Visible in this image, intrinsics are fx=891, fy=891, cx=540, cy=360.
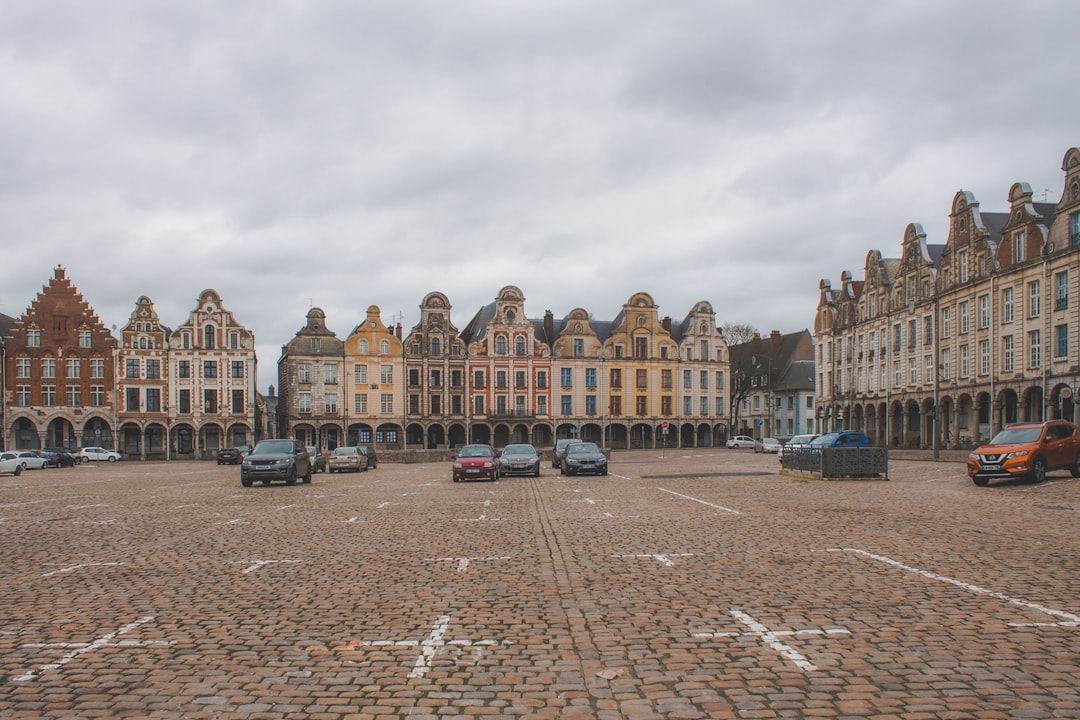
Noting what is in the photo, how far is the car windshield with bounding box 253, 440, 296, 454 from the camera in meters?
30.1

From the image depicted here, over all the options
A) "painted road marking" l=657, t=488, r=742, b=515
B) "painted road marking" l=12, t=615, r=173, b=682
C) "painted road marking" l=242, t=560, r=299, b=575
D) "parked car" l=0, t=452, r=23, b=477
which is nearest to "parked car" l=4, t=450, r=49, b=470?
"parked car" l=0, t=452, r=23, b=477

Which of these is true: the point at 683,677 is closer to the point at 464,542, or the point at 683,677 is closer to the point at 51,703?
the point at 51,703

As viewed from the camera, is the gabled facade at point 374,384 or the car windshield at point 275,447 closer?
the car windshield at point 275,447

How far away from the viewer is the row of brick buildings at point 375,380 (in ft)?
242

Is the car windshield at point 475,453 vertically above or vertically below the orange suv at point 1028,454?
below

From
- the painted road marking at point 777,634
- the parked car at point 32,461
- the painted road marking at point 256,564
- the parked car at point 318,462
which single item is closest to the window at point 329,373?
the parked car at point 32,461

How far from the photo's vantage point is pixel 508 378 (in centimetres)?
8212

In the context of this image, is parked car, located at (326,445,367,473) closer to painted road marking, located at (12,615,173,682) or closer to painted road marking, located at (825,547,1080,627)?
painted road marking, located at (825,547,1080,627)

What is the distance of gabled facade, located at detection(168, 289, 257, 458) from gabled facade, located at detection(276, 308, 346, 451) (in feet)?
12.2

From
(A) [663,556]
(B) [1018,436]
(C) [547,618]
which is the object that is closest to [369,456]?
(B) [1018,436]

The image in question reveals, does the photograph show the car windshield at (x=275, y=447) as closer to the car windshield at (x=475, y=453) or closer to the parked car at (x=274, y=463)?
the parked car at (x=274, y=463)

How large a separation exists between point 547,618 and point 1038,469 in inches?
848

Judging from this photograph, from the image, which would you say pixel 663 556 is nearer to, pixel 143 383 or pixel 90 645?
pixel 90 645

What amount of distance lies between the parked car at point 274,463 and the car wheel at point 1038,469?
22.3 m
